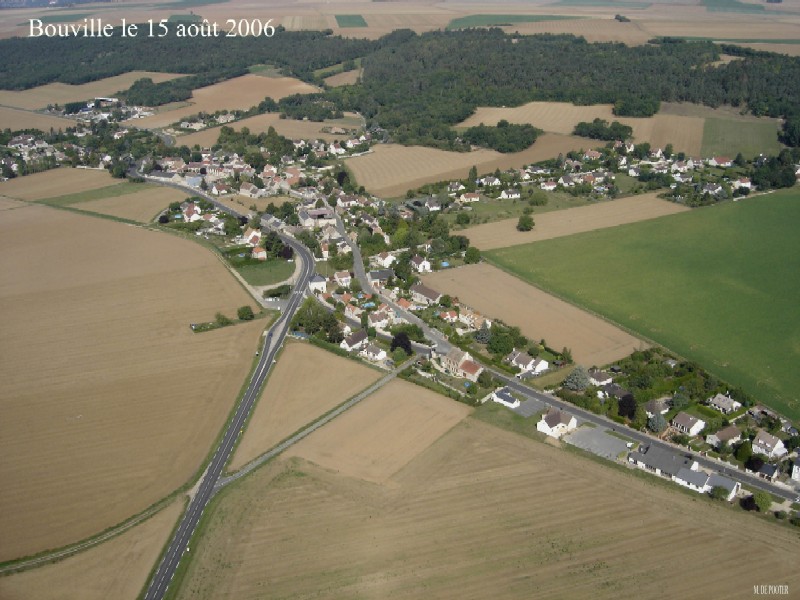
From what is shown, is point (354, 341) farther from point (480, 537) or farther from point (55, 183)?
point (55, 183)

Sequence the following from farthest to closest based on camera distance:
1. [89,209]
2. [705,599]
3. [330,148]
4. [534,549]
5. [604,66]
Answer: [604,66]
[330,148]
[89,209]
[534,549]
[705,599]

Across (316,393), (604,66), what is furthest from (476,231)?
(604,66)

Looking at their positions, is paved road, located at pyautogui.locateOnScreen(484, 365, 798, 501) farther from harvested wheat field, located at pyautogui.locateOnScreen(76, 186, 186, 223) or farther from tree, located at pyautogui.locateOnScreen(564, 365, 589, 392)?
harvested wheat field, located at pyautogui.locateOnScreen(76, 186, 186, 223)

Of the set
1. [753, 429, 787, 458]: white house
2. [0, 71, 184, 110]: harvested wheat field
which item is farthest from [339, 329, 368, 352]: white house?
[0, 71, 184, 110]: harvested wheat field

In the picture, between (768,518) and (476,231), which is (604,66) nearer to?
(476,231)

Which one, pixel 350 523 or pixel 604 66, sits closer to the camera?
pixel 350 523

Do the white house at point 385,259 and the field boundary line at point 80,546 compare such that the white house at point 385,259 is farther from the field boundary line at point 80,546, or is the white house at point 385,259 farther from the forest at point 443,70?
the forest at point 443,70

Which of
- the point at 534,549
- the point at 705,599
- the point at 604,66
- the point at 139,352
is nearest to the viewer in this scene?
the point at 705,599
